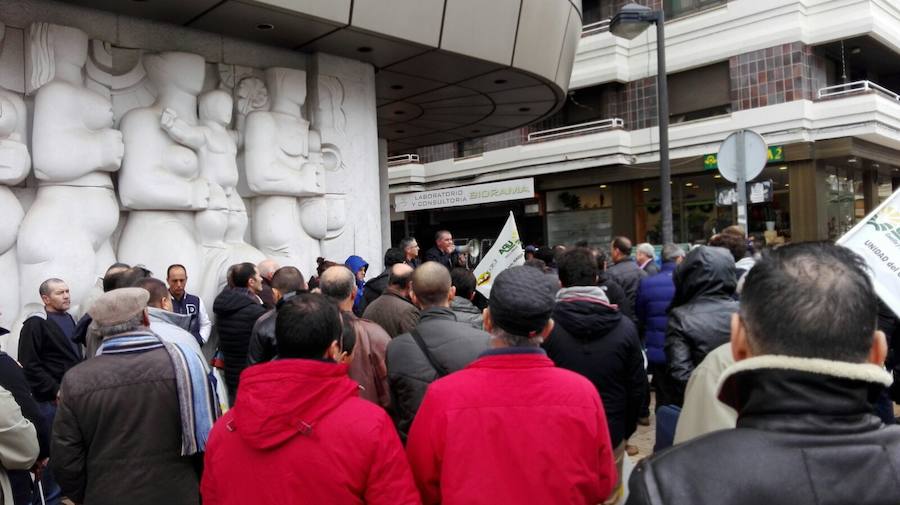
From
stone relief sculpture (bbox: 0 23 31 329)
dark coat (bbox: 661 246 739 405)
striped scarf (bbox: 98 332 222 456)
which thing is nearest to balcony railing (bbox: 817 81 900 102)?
dark coat (bbox: 661 246 739 405)

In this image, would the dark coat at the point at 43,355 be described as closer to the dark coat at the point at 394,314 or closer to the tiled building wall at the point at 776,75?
the dark coat at the point at 394,314

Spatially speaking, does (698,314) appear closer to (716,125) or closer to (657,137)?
(716,125)

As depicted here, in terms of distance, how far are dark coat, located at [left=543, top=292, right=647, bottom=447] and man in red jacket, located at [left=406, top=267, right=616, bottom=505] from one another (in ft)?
4.44

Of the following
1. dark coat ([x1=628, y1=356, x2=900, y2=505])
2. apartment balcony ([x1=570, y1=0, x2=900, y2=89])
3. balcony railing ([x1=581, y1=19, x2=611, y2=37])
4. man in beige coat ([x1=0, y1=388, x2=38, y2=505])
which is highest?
balcony railing ([x1=581, y1=19, x2=611, y2=37])

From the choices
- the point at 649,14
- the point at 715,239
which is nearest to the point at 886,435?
the point at 715,239

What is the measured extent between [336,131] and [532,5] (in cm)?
294

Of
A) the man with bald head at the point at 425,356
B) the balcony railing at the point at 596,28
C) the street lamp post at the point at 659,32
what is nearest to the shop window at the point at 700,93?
the balcony railing at the point at 596,28

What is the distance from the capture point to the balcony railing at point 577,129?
19.8 metres

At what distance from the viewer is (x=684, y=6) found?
19.2 metres

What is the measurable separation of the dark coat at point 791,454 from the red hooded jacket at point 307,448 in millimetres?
977

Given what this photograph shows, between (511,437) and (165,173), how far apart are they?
5357 mm

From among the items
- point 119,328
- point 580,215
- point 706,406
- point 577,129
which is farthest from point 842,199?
point 119,328

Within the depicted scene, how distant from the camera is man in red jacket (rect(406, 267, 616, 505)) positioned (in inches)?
78.6

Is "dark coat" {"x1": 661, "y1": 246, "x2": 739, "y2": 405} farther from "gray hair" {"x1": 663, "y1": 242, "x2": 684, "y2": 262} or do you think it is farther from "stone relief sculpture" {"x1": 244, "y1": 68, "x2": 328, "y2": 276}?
"stone relief sculpture" {"x1": 244, "y1": 68, "x2": 328, "y2": 276}
